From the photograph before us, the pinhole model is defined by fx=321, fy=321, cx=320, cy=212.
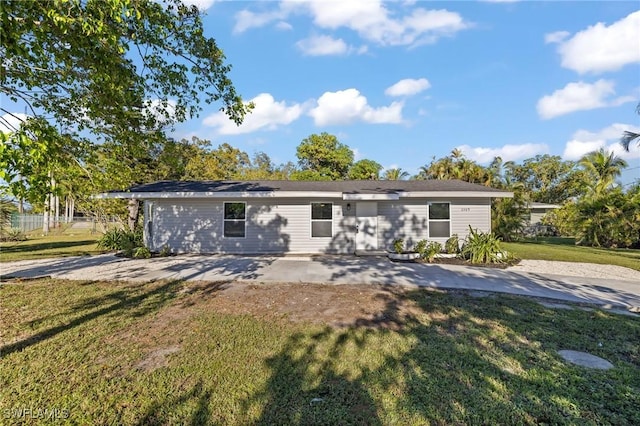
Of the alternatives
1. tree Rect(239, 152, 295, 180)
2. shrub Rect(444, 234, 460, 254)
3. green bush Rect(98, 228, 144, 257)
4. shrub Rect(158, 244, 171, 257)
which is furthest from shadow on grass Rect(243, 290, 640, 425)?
tree Rect(239, 152, 295, 180)

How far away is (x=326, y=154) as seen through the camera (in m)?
30.7

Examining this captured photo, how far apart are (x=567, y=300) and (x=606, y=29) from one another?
9863mm

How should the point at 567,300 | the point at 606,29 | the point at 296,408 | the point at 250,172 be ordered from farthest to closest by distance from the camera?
the point at 250,172 → the point at 606,29 → the point at 567,300 → the point at 296,408

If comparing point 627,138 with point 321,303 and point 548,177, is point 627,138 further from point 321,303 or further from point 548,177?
point 548,177

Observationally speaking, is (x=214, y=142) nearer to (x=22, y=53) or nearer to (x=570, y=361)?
(x=22, y=53)

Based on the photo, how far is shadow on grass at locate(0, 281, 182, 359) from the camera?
3.79 metres

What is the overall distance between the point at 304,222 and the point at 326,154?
64.5 feet

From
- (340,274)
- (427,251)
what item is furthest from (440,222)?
(340,274)

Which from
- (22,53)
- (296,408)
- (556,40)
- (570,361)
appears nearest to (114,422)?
(296,408)

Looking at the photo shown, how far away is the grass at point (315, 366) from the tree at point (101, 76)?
1.90 meters

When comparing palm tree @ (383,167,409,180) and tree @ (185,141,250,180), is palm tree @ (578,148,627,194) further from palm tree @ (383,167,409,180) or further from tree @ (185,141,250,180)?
tree @ (185,141,250,180)

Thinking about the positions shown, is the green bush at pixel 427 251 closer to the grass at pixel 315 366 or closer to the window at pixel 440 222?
the window at pixel 440 222

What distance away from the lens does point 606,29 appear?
10.3 meters

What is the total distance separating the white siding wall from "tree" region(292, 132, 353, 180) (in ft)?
60.7
